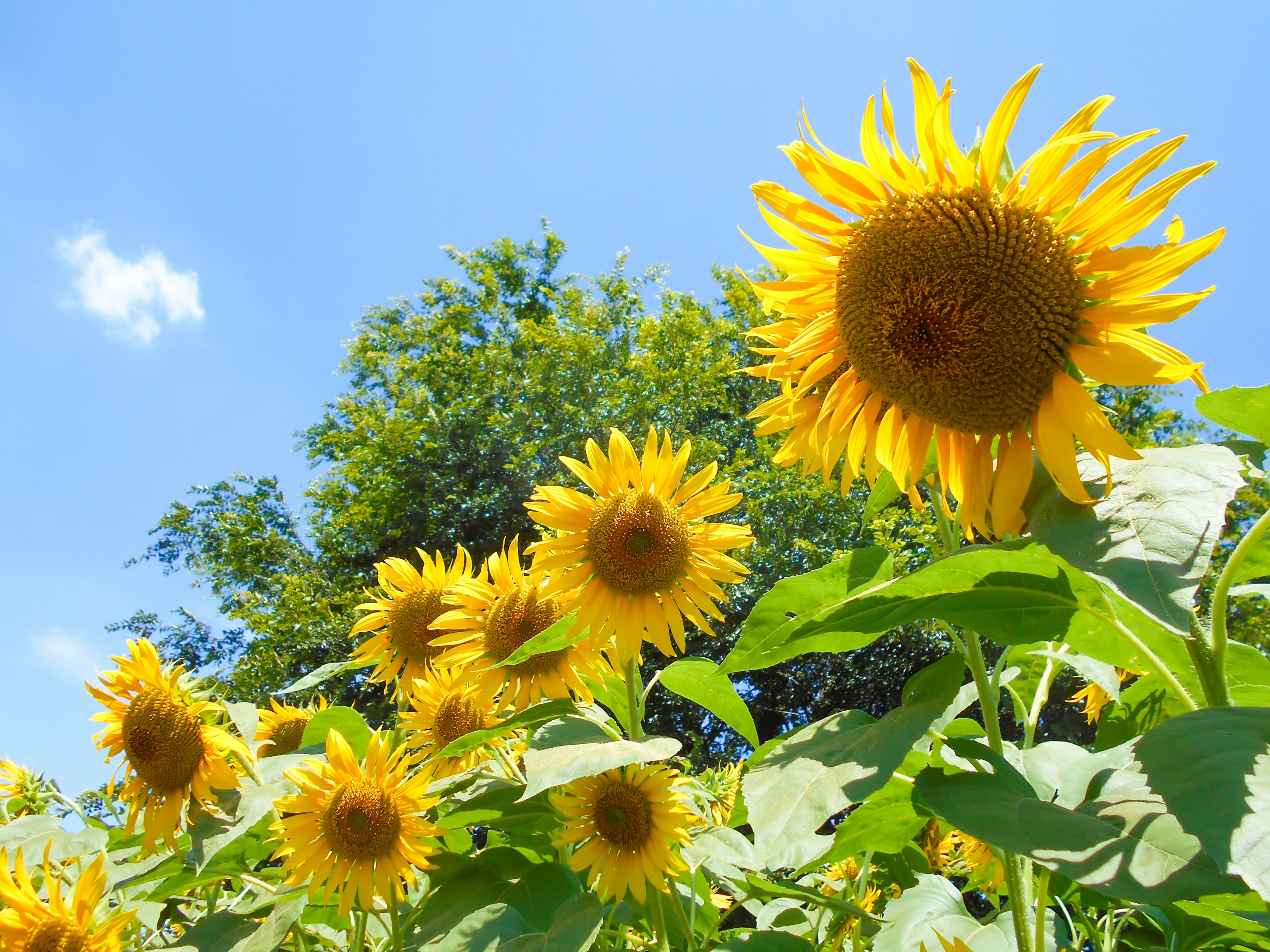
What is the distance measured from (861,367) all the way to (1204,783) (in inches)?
24.6

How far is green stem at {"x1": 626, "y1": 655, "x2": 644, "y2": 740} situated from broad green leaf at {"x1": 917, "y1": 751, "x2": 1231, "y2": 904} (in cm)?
74

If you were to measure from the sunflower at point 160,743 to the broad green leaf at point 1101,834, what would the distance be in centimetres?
153

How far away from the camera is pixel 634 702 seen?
1.54 meters

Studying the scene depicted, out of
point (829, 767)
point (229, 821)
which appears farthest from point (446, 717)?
point (829, 767)

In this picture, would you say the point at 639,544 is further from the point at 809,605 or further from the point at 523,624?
the point at 809,605

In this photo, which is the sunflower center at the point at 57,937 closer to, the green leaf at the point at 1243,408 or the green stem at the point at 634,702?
→ the green stem at the point at 634,702

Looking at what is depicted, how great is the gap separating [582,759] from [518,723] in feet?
0.77

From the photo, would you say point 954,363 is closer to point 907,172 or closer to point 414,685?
point 907,172

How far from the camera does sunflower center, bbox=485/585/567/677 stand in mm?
1811

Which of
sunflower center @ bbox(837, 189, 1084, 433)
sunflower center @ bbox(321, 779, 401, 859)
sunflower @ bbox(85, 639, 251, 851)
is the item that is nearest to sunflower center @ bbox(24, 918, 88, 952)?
sunflower @ bbox(85, 639, 251, 851)

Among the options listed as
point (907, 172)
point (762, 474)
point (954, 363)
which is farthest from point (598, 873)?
point (762, 474)

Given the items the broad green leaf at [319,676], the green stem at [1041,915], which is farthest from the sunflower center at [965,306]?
the broad green leaf at [319,676]

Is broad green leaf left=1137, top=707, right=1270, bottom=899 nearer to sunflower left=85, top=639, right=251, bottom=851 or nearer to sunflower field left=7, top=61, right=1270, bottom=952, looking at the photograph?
sunflower field left=7, top=61, right=1270, bottom=952

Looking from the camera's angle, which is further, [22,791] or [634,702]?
[22,791]
